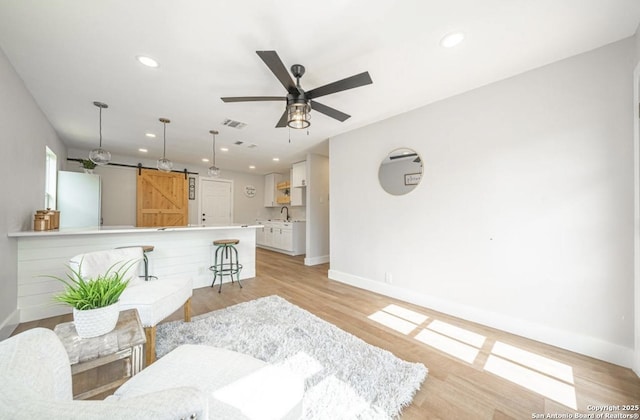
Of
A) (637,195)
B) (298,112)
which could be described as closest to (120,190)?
(298,112)

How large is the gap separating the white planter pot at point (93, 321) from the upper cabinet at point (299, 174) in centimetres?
500

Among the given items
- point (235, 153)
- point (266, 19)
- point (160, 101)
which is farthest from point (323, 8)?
point (235, 153)

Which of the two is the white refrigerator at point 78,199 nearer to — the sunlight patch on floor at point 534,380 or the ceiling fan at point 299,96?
the ceiling fan at point 299,96

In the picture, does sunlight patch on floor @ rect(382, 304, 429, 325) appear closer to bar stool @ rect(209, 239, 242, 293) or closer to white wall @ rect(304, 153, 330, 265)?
bar stool @ rect(209, 239, 242, 293)

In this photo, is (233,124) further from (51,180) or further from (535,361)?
(535,361)

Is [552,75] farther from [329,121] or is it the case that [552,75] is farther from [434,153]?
[329,121]

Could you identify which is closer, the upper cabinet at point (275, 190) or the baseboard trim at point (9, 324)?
the baseboard trim at point (9, 324)

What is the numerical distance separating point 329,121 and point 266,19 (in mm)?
1947

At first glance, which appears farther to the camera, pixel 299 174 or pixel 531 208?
pixel 299 174

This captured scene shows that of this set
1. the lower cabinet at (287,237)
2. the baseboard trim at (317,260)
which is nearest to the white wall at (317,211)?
the baseboard trim at (317,260)

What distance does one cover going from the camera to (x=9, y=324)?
232 centimetres

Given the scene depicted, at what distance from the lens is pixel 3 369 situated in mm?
585

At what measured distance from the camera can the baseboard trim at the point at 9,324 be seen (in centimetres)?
219

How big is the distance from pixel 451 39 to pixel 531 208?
171 centimetres
